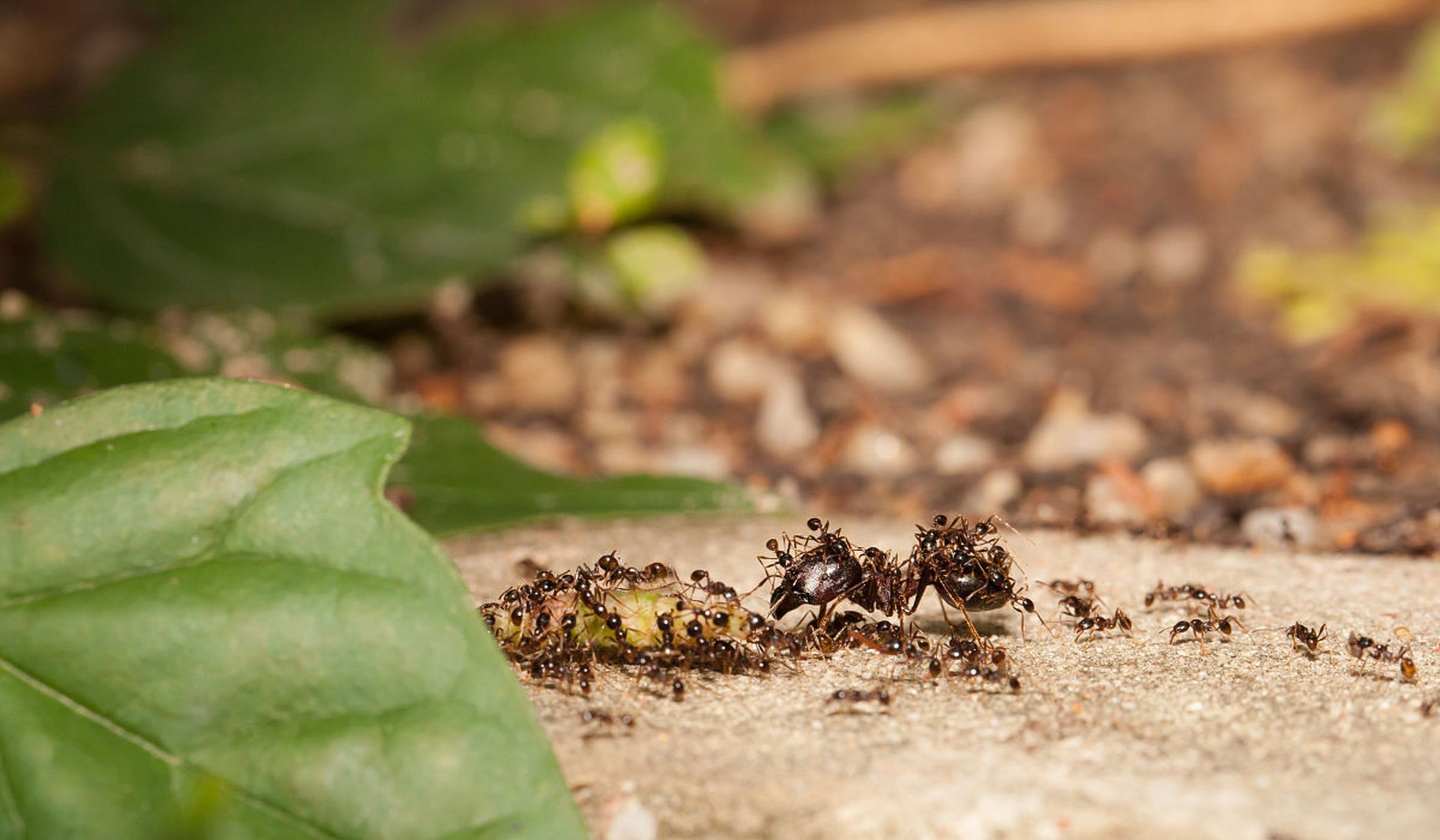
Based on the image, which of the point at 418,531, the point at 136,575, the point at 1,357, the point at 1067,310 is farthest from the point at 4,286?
the point at 1067,310

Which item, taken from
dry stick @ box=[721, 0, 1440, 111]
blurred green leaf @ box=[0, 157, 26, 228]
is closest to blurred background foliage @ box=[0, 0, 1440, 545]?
blurred green leaf @ box=[0, 157, 26, 228]

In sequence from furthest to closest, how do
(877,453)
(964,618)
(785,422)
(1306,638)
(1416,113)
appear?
1. (1416,113)
2. (785,422)
3. (877,453)
4. (964,618)
5. (1306,638)

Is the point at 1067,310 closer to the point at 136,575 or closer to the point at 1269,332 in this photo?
the point at 1269,332

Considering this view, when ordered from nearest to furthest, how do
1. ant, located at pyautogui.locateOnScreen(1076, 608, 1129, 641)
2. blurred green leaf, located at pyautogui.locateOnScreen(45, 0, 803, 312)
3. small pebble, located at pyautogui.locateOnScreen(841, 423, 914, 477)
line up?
ant, located at pyautogui.locateOnScreen(1076, 608, 1129, 641) → small pebble, located at pyautogui.locateOnScreen(841, 423, 914, 477) → blurred green leaf, located at pyautogui.locateOnScreen(45, 0, 803, 312)

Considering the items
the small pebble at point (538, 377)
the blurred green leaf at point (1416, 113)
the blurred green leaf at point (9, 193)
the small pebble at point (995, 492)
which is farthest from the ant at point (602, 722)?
the blurred green leaf at point (1416, 113)

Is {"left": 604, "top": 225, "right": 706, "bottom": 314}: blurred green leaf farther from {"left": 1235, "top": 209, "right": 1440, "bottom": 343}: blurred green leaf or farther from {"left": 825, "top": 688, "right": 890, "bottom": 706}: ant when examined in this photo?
{"left": 825, "top": 688, "right": 890, "bottom": 706}: ant

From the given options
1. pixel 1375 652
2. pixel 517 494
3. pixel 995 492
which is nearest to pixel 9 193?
pixel 517 494

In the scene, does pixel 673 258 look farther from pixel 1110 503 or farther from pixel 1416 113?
pixel 1416 113
